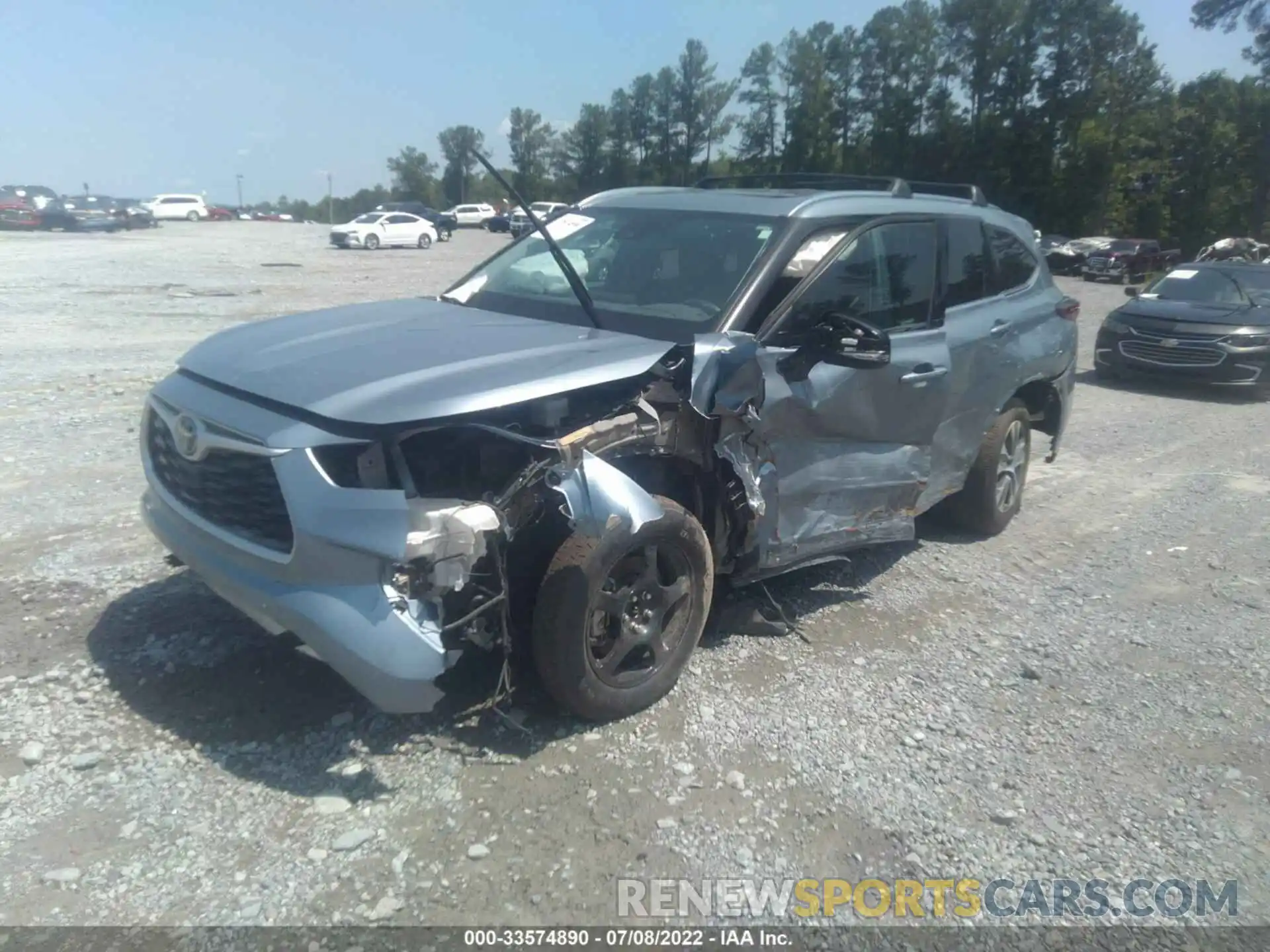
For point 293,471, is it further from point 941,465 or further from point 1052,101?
point 1052,101

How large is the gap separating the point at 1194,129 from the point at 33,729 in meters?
56.6

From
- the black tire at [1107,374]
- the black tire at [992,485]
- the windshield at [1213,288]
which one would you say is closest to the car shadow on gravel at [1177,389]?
the black tire at [1107,374]

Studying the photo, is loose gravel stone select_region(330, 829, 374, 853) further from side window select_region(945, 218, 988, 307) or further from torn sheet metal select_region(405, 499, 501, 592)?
side window select_region(945, 218, 988, 307)

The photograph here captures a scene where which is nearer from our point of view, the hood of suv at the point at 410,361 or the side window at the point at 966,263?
the hood of suv at the point at 410,361

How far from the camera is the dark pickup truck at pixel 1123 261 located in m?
35.3

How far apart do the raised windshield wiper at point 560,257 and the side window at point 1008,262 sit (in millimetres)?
2695

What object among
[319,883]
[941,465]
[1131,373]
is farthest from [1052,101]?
[319,883]

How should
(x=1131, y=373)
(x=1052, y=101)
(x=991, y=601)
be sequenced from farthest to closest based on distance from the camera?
(x=1052, y=101) → (x=1131, y=373) → (x=991, y=601)

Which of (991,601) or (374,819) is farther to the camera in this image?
(991,601)

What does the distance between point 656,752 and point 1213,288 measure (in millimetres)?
12228

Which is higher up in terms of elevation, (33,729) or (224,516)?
(224,516)

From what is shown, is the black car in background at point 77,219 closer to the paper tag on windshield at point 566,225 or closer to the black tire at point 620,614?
the paper tag on windshield at point 566,225

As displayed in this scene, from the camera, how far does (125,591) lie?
15.8 feet

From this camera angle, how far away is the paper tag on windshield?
17.1ft
